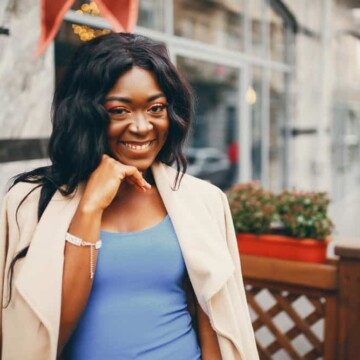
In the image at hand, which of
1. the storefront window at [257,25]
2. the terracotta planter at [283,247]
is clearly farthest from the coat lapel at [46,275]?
the storefront window at [257,25]

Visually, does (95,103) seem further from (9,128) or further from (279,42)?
(279,42)

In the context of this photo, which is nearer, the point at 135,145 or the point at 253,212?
the point at 135,145

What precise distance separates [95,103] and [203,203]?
480 millimetres

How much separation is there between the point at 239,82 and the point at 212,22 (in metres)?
1.05

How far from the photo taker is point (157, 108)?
1505mm

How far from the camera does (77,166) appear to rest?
1.50m

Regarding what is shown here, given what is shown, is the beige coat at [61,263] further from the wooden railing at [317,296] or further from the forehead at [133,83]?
the wooden railing at [317,296]

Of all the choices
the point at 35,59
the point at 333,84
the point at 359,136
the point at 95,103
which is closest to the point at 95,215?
the point at 95,103

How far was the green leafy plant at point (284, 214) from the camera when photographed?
10.3 ft

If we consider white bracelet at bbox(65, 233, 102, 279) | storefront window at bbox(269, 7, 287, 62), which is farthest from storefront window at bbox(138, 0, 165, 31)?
white bracelet at bbox(65, 233, 102, 279)

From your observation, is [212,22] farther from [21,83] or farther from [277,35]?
[21,83]

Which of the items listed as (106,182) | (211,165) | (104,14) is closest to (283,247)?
(104,14)

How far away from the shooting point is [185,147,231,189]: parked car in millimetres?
6867

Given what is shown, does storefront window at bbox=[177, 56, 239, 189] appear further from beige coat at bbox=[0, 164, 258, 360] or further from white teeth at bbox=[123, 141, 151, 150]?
white teeth at bbox=[123, 141, 151, 150]
